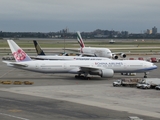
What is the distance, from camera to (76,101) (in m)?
46.6

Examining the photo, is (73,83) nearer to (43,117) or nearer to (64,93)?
(64,93)

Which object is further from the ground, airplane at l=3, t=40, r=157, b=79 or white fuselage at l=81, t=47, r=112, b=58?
white fuselage at l=81, t=47, r=112, b=58

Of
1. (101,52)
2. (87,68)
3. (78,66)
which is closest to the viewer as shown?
(87,68)

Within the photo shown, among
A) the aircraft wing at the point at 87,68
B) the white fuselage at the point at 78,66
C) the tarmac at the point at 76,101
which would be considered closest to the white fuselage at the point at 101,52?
the white fuselage at the point at 78,66

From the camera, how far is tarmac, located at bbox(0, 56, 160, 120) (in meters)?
38.2

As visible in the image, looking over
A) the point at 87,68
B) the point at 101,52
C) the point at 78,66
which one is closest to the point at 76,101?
the point at 87,68

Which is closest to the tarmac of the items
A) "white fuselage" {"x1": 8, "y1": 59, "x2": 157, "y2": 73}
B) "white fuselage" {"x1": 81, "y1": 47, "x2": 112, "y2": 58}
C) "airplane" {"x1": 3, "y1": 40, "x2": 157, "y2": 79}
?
"airplane" {"x1": 3, "y1": 40, "x2": 157, "y2": 79}

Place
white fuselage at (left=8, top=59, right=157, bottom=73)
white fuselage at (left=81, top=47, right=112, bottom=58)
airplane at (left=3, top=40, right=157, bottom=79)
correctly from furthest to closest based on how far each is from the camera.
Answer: white fuselage at (left=81, top=47, right=112, bottom=58)
white fuselage at (left=8, top=59, right=157, bottom=73)
airplane at (left=3, top=40, right=157, bottom=79)

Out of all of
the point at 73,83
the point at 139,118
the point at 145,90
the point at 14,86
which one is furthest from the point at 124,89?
the point at 139,118

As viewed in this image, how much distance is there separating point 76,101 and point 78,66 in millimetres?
25763

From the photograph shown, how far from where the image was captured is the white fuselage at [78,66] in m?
70.8

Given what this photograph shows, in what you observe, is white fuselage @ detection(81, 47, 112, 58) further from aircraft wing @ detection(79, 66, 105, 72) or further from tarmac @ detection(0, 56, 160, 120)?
tarmac @ detection(0, 56, 160, 120)

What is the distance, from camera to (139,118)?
36750 millimetres

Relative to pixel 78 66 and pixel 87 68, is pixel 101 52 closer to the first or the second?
pixel 78 66
